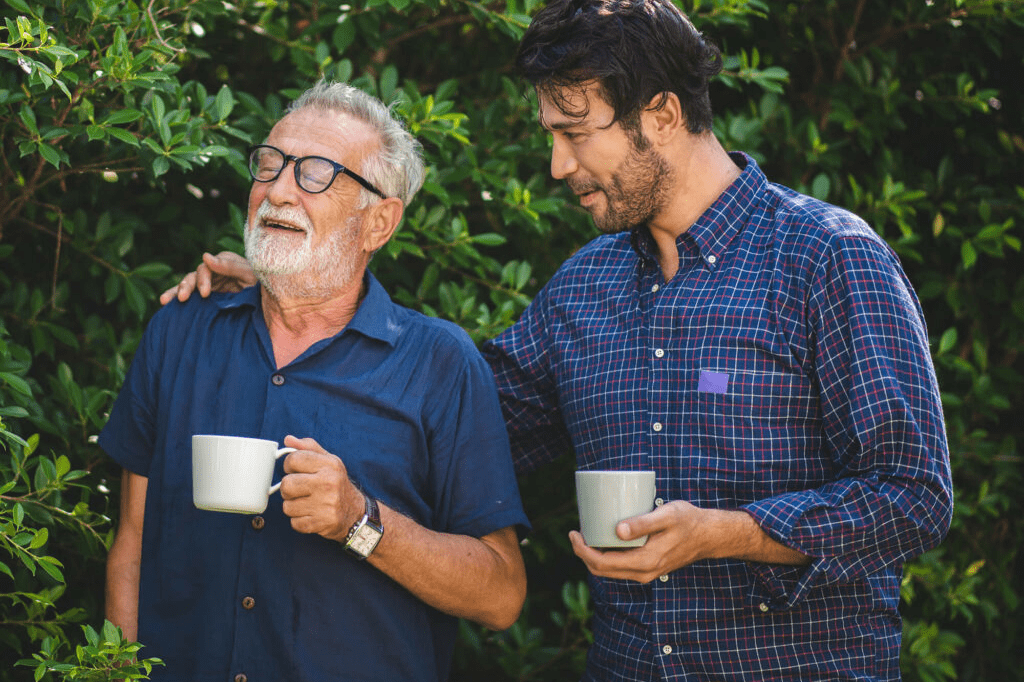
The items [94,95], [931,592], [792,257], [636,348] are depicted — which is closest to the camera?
[792,257]

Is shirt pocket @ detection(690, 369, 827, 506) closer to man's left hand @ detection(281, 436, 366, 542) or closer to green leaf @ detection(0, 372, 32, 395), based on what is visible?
man's left hand @ detection(281, 436, 366, 542)

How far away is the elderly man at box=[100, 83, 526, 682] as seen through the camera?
217cm

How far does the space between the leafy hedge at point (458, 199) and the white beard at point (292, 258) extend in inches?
9.9

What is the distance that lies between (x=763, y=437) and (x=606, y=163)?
2.34 feet

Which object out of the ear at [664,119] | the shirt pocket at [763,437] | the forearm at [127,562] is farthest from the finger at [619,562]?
the forearm at [127,562]

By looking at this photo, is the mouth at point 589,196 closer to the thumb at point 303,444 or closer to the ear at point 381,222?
the ear at point 381,222

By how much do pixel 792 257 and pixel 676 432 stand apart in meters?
0.45

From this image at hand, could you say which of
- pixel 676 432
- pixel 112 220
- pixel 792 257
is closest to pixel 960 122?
pixel 792 257

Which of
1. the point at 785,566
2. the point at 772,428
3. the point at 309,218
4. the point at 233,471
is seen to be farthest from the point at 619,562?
the point at 309,218

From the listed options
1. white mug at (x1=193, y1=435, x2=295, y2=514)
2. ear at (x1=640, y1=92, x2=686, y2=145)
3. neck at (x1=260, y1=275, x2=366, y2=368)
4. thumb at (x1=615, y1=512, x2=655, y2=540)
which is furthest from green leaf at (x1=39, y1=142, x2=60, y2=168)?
thumb at (x1=615, y1=512, x2=655, y2=540)

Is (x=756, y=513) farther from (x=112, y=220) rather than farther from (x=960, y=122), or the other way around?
(x=960, y=122)

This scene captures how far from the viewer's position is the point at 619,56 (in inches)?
91.5

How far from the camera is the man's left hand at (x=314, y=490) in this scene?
1926 mm

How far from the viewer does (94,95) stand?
2.50 meters
